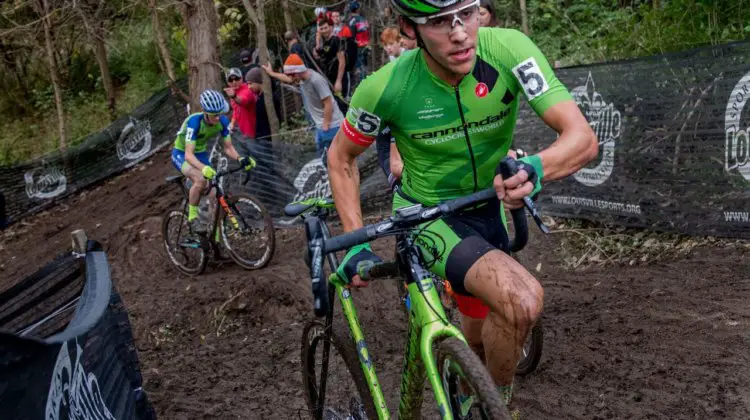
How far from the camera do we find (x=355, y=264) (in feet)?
10.8

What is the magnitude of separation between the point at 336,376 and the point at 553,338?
7.50 ft

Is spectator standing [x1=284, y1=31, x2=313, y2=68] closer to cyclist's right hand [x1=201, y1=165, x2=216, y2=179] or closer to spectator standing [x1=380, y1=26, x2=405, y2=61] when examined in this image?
spectator standing [x1=380, y1=26, x2=405, y2=61]

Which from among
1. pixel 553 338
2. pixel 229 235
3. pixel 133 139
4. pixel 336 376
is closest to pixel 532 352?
pixel 553 338

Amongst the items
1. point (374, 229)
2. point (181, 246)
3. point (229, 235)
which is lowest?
point (181, 246)

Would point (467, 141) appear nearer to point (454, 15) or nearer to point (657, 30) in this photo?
point (454, 15)

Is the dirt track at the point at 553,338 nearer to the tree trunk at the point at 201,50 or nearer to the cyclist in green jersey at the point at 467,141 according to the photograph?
the cyclist in green jersey at the point at 467,141

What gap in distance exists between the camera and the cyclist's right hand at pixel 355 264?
327 cm

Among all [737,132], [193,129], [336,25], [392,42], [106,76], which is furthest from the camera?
[106,76]

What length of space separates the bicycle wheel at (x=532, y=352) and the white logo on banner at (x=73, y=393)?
8.85ft

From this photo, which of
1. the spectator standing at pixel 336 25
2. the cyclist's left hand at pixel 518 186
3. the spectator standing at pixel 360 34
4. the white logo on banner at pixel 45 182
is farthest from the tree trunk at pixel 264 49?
the cyclist's left hand at pixel 518 186

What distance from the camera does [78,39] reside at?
2344 centimetres

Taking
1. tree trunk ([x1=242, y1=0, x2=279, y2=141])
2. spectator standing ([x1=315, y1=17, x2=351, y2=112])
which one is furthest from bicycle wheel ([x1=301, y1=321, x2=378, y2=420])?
spectator standing ([x1=315, y1=17, x2=351, y2=112])

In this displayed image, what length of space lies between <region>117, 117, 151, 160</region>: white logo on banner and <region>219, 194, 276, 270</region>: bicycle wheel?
7.84 m

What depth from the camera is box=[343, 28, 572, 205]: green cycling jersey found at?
349cm
